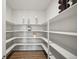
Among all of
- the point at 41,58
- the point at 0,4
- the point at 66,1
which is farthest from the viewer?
the point at 41,58

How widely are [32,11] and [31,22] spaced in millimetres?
702

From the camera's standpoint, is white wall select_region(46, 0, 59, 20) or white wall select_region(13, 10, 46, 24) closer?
white wall select_region(46, 0, 59, 20)

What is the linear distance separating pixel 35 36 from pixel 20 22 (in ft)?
4.21

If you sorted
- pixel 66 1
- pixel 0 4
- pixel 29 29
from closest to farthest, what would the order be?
pixel 0 4 < pixel 66 1 < pixel 29 29

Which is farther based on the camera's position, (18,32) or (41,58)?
(18,32)

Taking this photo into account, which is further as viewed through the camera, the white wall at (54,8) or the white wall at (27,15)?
the white wall at (27,15)

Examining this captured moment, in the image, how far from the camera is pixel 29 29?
604 cm

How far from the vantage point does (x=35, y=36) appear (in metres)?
6.18

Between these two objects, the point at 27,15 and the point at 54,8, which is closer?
the point at 54,8

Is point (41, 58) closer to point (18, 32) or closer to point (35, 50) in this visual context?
point (35, 50)

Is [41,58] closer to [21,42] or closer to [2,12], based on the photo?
[21,42]

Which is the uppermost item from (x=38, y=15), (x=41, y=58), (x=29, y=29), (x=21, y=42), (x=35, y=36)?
(x=38, y=15)

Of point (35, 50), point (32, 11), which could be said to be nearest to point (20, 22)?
point (32, 11)

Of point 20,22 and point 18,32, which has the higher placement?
point 20,22
